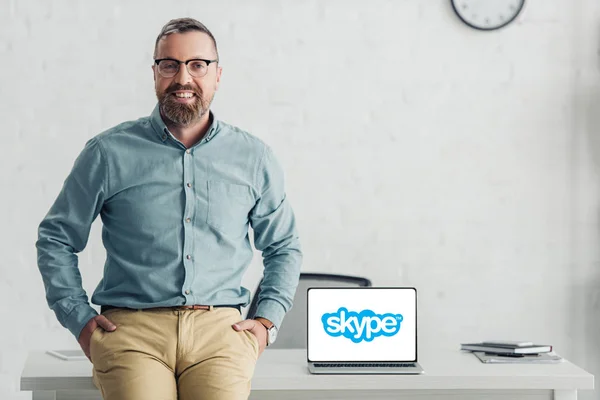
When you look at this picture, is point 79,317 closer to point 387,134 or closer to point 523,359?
point 523,359

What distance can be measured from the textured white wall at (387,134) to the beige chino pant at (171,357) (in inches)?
66.3

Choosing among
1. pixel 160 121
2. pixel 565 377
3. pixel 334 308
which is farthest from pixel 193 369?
pixel 565 377

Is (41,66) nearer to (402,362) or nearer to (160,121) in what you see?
(160,121)

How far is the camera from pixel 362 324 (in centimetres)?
203

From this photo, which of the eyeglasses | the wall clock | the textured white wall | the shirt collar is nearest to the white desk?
the shirt collar

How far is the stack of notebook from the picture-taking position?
2094mm

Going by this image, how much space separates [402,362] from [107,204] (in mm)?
791

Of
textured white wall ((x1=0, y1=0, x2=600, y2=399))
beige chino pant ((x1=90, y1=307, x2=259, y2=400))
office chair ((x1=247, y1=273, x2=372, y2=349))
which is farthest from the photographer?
textured white wall ((x1=0, y1=0, x2=600, y2=399))

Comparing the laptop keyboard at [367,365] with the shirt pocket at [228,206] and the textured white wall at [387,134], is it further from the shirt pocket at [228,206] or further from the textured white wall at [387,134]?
the textured white wall at [387,134]

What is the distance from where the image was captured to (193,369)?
1808mm

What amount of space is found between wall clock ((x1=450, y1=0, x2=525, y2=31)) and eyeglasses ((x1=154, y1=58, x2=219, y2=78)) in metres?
1.86

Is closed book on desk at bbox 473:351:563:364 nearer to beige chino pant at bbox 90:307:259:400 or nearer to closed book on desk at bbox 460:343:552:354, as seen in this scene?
closed book on desk at bbox 460:343:552:354

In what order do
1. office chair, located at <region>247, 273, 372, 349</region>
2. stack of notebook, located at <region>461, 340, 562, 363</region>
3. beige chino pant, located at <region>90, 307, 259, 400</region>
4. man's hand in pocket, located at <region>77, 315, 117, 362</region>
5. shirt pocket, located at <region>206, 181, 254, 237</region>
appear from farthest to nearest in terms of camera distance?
office chair, located at <region>247, 273, 372, 349</region>, stack of notebook, located at <region>461, 340, 562, 363</region>, shirt pocket, located at <region>206, 181, 254, 237</region>, man's hand in pocket, located at <region>77, 315, 117, 362</region>, beige chino pant, located at <region>90, 307, 259, 400</region>

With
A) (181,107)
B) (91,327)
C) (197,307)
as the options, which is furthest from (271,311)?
(181,107)
